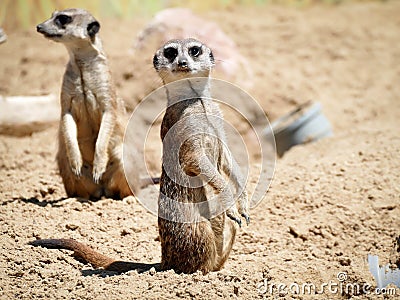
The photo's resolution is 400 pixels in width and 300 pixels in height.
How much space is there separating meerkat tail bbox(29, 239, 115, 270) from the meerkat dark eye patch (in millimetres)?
1676

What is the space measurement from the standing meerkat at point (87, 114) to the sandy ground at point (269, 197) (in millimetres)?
235

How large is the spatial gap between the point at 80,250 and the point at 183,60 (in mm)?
1106

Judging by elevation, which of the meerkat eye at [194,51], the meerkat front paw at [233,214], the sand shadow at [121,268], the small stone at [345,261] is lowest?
the small stone at [345,261]

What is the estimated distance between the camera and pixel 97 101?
432 centimetres

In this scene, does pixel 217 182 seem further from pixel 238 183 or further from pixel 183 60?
pixel 183 60

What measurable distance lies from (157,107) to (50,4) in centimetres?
198

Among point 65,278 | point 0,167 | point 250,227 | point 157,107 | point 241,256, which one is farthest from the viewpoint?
point 157,107

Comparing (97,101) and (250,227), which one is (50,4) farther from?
(250,227)

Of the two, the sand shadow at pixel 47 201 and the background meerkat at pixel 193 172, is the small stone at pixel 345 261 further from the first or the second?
the sand shadow at pixel 47 201

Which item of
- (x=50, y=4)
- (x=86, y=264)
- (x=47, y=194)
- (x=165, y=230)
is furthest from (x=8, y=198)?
(x=50, y=4)

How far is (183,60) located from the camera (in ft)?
9.77

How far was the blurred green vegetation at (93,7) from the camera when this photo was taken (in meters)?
7.12

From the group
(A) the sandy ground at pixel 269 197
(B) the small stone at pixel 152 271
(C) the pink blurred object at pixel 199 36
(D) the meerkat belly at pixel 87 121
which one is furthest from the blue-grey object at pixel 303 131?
(B) the small stone at pixel 152 271

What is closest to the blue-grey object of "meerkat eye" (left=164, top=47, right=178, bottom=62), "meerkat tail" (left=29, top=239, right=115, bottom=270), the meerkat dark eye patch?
the meerkat dark eye patch
